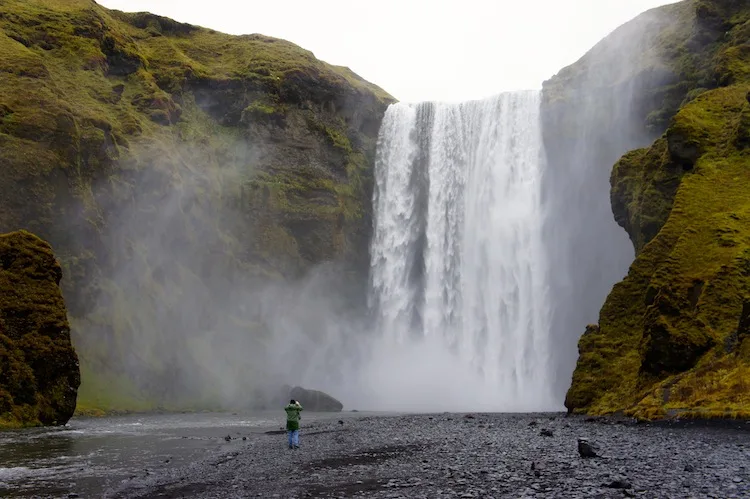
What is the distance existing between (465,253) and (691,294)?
3818 cm

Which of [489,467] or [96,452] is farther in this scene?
[96,452]

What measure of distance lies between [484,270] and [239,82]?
107 ft

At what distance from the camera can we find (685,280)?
27.2m

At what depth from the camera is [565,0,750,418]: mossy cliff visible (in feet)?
77.3

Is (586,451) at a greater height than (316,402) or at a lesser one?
lesser

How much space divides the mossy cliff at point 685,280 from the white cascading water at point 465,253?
1907cm

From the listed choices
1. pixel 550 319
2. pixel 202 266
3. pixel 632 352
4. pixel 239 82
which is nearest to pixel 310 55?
pixel 239 82

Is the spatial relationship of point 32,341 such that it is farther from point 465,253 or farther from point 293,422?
point 465,253

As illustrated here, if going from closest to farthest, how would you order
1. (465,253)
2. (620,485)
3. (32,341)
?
(620,485) → (32,341) → (465,253)

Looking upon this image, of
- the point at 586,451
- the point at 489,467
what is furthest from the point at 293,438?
the point at 586,451

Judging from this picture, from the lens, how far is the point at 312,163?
6931 centimetres

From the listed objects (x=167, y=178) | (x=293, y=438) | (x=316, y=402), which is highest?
(x=167, y=178)

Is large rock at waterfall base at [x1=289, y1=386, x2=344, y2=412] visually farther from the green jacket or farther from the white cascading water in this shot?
the green jacket

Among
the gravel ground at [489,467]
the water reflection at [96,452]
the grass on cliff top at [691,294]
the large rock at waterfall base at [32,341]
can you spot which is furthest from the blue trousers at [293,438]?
the large rock at waterfall base at [32,341]
